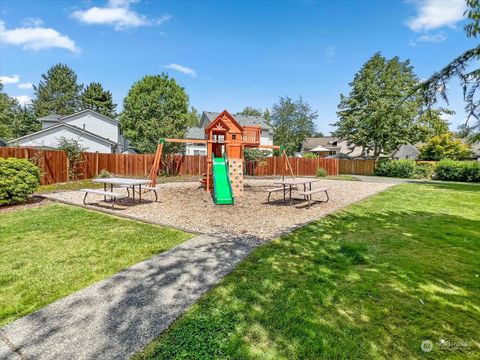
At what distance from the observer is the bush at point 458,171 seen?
23844 millimetres

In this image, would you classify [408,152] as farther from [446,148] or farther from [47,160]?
[47,160]

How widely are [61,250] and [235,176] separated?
7504 millimetres

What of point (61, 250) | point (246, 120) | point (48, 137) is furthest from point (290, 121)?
point (61, 250)

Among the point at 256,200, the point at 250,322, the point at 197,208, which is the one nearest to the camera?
the point at 250,322

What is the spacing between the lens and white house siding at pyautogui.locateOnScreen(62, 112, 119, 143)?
→ 31094mm

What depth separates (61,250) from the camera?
16.4 ft

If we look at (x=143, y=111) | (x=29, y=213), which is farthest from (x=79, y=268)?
(x=143, y=111)

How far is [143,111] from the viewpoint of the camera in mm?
25469

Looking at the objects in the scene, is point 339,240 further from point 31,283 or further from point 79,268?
point 31,283

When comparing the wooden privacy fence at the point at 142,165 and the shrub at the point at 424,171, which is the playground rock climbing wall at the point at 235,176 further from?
the shrub at the point at 424,171

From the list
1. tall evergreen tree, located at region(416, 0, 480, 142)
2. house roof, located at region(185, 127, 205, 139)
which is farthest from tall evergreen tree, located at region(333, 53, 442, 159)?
tall evergreen tree, located at region(416, 0, 480, 142)

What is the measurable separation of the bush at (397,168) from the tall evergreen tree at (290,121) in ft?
51.4

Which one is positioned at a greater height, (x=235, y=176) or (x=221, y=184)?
(x=235, y=176)

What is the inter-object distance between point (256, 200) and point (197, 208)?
2.77 meters
